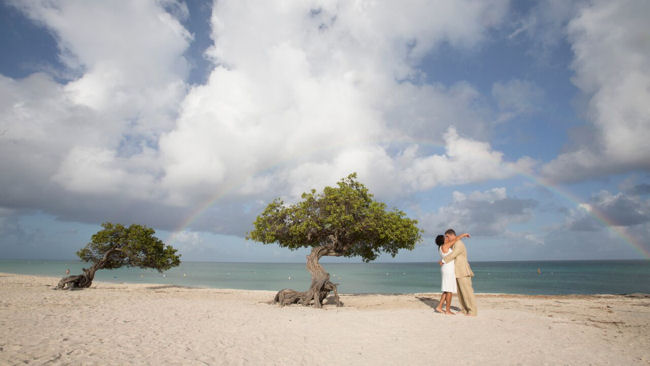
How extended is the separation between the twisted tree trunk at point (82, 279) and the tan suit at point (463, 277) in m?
24.3

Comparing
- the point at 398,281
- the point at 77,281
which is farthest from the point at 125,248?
the point at 398,281

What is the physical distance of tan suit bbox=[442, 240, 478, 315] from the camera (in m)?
12.2

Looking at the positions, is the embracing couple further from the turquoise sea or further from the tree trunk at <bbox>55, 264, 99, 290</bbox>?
the turquoise sea

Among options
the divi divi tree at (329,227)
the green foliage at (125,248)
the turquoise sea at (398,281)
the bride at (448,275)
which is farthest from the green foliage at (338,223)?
the turquoise sea at (398,281)

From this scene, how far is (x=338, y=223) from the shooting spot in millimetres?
18141

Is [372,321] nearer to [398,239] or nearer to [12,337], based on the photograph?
[398,239]

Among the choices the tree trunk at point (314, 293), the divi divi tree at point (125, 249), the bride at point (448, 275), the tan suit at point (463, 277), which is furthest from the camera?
the divi divi tree at point (125, 249)

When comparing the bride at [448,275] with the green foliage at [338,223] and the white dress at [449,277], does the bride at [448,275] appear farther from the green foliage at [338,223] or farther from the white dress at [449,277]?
the green foliage at [338,223]

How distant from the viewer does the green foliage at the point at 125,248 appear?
2642cm

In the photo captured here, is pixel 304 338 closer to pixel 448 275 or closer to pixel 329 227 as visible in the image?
pixel 448 275

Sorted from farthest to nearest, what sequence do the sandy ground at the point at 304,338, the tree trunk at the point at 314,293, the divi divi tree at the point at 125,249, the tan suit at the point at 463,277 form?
the divi divi tree at the point at 125,249 < the tree trunk at the point at 314,293 < the tan suit at the point at 463,277 < the sandy ground at the point at 304,338

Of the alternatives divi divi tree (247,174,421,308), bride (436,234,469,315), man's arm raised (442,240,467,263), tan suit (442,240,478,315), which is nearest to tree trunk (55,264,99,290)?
divi divi tree (247,174,421,308)

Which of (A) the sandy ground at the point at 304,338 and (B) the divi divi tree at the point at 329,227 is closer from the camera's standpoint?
(A) the sandy ground at the point at 304,338

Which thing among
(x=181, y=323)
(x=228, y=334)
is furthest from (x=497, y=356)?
(x=181, y=323)
